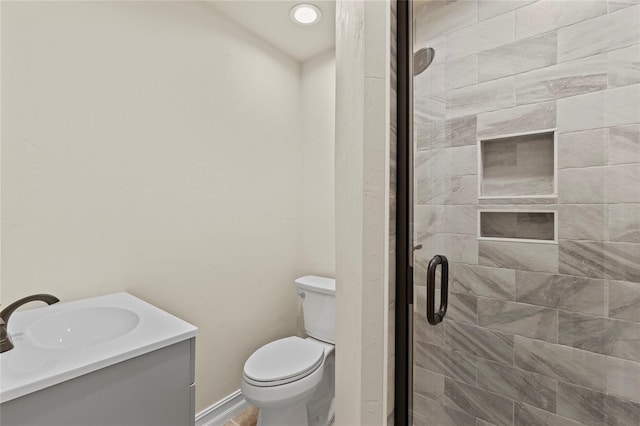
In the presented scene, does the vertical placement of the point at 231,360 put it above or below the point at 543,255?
below

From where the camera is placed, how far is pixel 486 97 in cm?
103

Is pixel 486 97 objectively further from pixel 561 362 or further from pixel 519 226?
pixel 561 362

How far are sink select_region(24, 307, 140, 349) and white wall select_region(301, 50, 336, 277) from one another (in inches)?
48.2

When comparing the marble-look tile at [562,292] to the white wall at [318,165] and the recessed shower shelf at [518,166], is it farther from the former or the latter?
the white wall at [318,165]

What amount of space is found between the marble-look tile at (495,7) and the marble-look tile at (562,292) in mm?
847

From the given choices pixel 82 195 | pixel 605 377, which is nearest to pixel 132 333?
pixel 82 195

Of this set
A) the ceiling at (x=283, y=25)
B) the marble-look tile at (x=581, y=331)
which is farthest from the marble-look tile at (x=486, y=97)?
the ceiling at (x=283, y=25)

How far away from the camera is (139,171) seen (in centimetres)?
145

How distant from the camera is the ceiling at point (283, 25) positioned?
1.69 meters

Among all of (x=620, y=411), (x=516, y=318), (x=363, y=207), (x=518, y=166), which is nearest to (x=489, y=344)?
(x=516, y=318)

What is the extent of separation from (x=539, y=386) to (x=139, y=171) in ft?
5.86

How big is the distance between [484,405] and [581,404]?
11.0 inches

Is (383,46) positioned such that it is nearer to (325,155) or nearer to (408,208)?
(408,208)

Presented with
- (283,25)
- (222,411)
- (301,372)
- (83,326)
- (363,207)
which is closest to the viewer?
(363,207)
